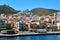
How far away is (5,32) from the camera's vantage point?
2597 cm

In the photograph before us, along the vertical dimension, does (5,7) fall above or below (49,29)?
above

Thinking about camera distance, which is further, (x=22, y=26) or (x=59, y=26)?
(x=59, y=26)

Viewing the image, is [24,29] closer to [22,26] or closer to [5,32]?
[22,26]

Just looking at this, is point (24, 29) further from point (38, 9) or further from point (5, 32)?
point (38, 9)

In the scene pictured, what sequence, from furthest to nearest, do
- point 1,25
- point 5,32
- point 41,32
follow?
point 1,25 → point 41,32 → point 5,32

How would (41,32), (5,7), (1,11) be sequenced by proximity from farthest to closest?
(5,7) < (1,11) < (41,32)

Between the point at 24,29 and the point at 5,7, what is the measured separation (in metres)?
29.7

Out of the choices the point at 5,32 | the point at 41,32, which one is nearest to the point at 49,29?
the point at 41,32

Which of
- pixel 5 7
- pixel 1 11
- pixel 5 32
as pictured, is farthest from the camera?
pixel 5 7

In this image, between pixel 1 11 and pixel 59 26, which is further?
pixel 1 11

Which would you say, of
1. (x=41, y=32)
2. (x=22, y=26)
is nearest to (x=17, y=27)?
(x=22, y=26)

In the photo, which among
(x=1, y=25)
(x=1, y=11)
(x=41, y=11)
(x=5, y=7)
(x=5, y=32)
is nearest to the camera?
(x=5, y=32)

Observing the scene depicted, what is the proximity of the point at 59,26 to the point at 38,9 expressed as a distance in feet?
134

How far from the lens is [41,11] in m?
72.3
